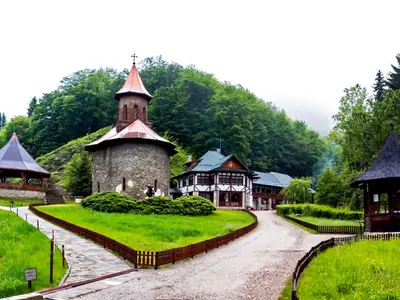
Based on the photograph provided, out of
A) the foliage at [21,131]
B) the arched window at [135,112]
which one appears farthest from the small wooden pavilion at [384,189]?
the foliage at [21,131]

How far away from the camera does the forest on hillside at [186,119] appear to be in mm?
73250

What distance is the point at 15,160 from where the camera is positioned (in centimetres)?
4778

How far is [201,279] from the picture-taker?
1409 centimetres

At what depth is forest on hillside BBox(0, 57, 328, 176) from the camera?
73250 millimetres

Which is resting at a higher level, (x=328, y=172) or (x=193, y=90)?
(x=193, y=90)

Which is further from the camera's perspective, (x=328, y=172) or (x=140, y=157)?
(x=328, y=172)

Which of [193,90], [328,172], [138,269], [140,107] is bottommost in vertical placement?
[138,269]

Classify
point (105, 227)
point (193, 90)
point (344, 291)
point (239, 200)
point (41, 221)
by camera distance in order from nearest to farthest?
point (344, 291), point (105, 227), point (41, 221), point (239, 200), point (193, 90)

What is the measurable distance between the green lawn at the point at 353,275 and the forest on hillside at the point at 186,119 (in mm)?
54725

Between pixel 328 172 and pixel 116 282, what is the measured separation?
127ft

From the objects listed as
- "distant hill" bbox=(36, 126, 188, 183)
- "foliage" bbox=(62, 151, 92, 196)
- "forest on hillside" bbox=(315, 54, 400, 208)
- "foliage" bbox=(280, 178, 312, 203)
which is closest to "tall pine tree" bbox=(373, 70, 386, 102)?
"forest on hillside" bbox=(315, 54, 400, 208)

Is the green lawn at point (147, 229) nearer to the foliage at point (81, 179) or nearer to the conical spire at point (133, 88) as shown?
the foliage at point (81, 179)

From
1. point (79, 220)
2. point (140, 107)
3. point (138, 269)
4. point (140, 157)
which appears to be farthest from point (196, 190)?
point (138, 269)

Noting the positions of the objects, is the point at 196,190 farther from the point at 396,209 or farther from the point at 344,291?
the point at 344,291
